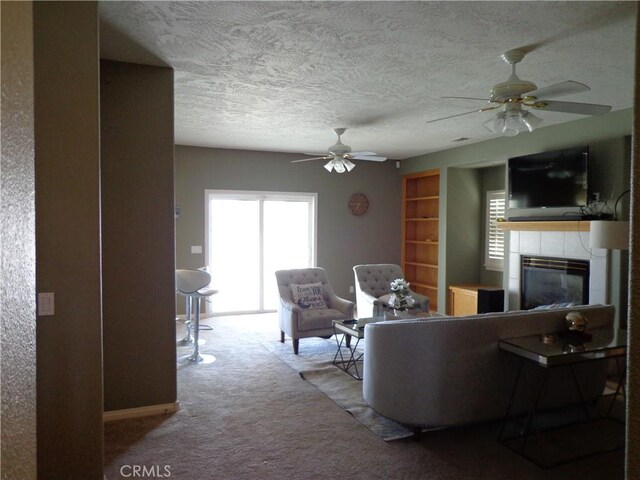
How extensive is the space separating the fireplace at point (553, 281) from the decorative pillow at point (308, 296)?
106 inches

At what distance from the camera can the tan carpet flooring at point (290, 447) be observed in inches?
110

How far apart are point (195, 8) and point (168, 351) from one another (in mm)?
2432

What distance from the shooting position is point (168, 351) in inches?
141

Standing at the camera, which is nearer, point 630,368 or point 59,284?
point 630,368

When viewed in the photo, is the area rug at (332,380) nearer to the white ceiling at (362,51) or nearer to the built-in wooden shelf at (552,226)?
the white ceiling at (362,51)

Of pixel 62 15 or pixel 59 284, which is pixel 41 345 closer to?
pixel 59 284

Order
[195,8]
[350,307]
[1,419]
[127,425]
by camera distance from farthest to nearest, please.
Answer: [350,307] < [127,425] < [195,8] < [1,419]

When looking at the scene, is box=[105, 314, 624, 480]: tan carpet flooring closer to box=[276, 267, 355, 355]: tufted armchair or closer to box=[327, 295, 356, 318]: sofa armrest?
box=[276, 267, 355, 355]: tufted armchair

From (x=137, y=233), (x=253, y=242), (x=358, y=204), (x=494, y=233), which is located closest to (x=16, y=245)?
(x=137, y=233)

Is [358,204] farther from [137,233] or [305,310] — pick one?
[137,233]

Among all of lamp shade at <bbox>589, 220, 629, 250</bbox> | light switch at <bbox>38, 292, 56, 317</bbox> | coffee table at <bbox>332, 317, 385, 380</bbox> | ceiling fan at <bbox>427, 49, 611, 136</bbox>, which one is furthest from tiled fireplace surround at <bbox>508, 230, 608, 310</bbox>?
light switch at <bbox>38, 292, 56, 317</bbox>

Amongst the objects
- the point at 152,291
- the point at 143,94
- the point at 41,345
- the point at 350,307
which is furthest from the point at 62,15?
the point at 350,307

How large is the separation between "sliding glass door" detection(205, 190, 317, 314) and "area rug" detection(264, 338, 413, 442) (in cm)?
206

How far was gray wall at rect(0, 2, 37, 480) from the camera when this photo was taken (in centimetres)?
61
